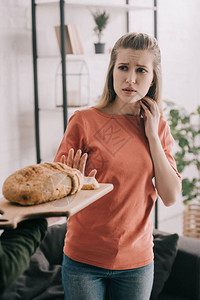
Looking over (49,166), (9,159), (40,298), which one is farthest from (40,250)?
(49,166)

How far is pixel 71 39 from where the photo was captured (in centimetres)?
251

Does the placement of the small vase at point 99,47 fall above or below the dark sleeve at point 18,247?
above

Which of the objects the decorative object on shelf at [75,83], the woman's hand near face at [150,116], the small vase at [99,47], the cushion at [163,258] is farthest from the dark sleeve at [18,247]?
the small vase at [99,47]

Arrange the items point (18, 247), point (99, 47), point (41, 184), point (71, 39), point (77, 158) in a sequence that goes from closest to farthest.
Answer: point (18, 247), point (41, 184), point (77, 158), point (71, 39), point (99, 47)

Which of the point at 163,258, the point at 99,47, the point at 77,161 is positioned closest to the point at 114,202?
the point at 77,161

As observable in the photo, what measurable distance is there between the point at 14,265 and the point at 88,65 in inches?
92.9

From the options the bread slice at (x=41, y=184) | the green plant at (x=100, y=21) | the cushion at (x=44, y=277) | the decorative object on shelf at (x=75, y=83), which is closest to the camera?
the bread slice at (x=41, y=184)

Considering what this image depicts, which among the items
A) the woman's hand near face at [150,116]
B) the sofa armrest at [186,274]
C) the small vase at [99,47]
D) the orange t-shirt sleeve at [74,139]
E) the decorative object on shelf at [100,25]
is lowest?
the sofa armrest at [186,274]

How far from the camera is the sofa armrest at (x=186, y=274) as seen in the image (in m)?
2.03

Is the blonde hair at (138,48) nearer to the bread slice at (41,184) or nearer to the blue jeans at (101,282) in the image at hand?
the bread slice at (41,184)

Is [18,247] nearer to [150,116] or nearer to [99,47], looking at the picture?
[150,116]

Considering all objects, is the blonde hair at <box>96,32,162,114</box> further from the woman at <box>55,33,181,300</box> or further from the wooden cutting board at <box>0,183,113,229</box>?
the wooden cutting board at <box>0,183,113,229</box>

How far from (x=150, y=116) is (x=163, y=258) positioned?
39.9 inches

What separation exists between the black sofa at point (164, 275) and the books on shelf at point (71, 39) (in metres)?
1.31
